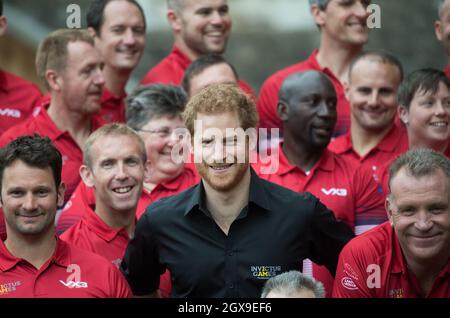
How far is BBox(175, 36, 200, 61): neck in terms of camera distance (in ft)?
27.8

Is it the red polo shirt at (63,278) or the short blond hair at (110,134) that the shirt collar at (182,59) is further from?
the red polo shirt at (63,278)

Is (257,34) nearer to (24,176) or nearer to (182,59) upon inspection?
(182,59)

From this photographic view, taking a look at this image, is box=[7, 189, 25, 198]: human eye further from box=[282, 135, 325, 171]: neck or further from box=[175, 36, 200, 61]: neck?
box=[175, 36, 200, 61]: neck

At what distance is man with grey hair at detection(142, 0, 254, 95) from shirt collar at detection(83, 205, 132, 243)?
1.85 metres

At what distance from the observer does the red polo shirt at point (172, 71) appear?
326 inches

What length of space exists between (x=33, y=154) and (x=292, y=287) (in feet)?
5.04

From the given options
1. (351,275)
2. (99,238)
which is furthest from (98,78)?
(351,275)

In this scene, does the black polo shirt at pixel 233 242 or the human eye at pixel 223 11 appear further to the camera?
the human eye at pixel 223 11

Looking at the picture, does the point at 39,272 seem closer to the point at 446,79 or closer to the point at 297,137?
the point at 297,137

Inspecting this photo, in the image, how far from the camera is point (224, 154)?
233 inches

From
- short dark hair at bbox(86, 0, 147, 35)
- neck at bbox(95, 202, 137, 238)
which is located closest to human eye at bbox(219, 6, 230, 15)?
short dark hair at bbox(86, 0, 147, 35)

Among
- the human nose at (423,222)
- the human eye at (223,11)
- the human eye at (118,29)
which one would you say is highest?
the human eye at (223,11)

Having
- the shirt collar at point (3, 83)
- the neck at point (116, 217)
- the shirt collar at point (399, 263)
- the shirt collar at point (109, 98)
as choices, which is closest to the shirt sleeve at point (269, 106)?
the shirt collar at point (109, 98)
